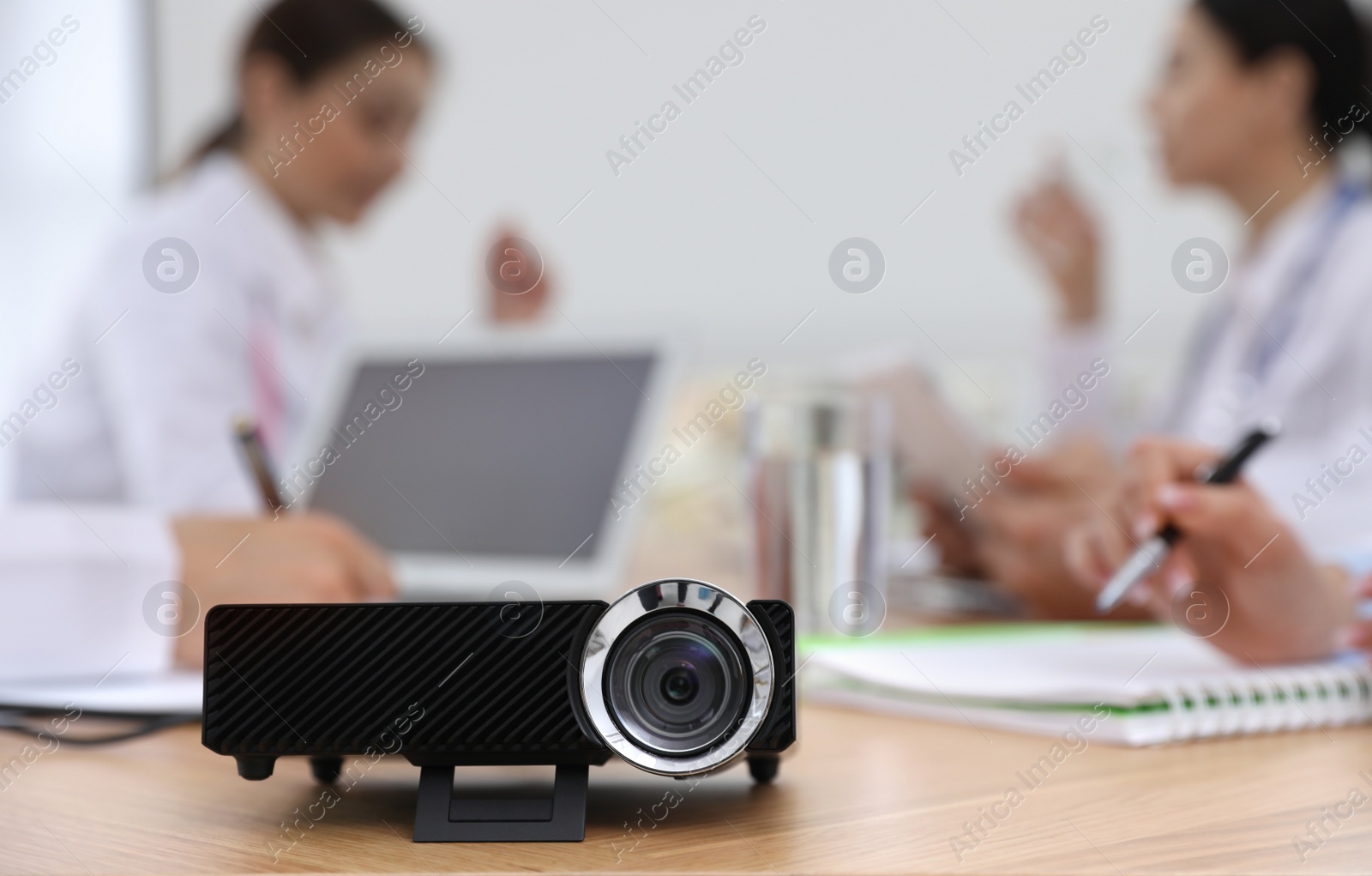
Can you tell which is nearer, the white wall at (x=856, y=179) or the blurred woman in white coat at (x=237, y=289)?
the blurred woman in white coat at (x=237, y=289)

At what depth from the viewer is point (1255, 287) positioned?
1.45m

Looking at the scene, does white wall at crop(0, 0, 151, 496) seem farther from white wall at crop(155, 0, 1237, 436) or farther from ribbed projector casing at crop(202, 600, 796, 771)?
ribbed projector casing at crop(202, 600, 796, 771)

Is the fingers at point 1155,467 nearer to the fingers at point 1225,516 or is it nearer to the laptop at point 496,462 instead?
the fingers at point 1225,516

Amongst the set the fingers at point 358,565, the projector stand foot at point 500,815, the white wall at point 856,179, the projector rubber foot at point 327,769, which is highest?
the white wall at point 856,179

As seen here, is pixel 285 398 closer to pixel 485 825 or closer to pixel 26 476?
pixel 26 476

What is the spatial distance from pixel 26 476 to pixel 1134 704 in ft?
4.81

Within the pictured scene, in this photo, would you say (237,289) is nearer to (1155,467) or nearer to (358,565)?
(358,565)

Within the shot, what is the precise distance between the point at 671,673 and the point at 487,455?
64 centimetres

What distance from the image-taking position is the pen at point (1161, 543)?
0.62m

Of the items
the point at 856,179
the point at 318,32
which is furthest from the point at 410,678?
the point at 856,179

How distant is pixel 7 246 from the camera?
2857 millimetres

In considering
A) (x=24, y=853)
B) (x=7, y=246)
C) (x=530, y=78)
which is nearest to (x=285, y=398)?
(x=24, y=853)

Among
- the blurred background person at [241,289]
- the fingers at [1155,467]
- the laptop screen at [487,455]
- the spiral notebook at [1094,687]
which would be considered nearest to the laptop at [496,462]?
the laptop screen at [487,455]

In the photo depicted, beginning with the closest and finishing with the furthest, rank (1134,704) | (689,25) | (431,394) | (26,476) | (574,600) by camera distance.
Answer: (574,600) → (1134,704) → (431,394) → (26,476) → (689,25)
